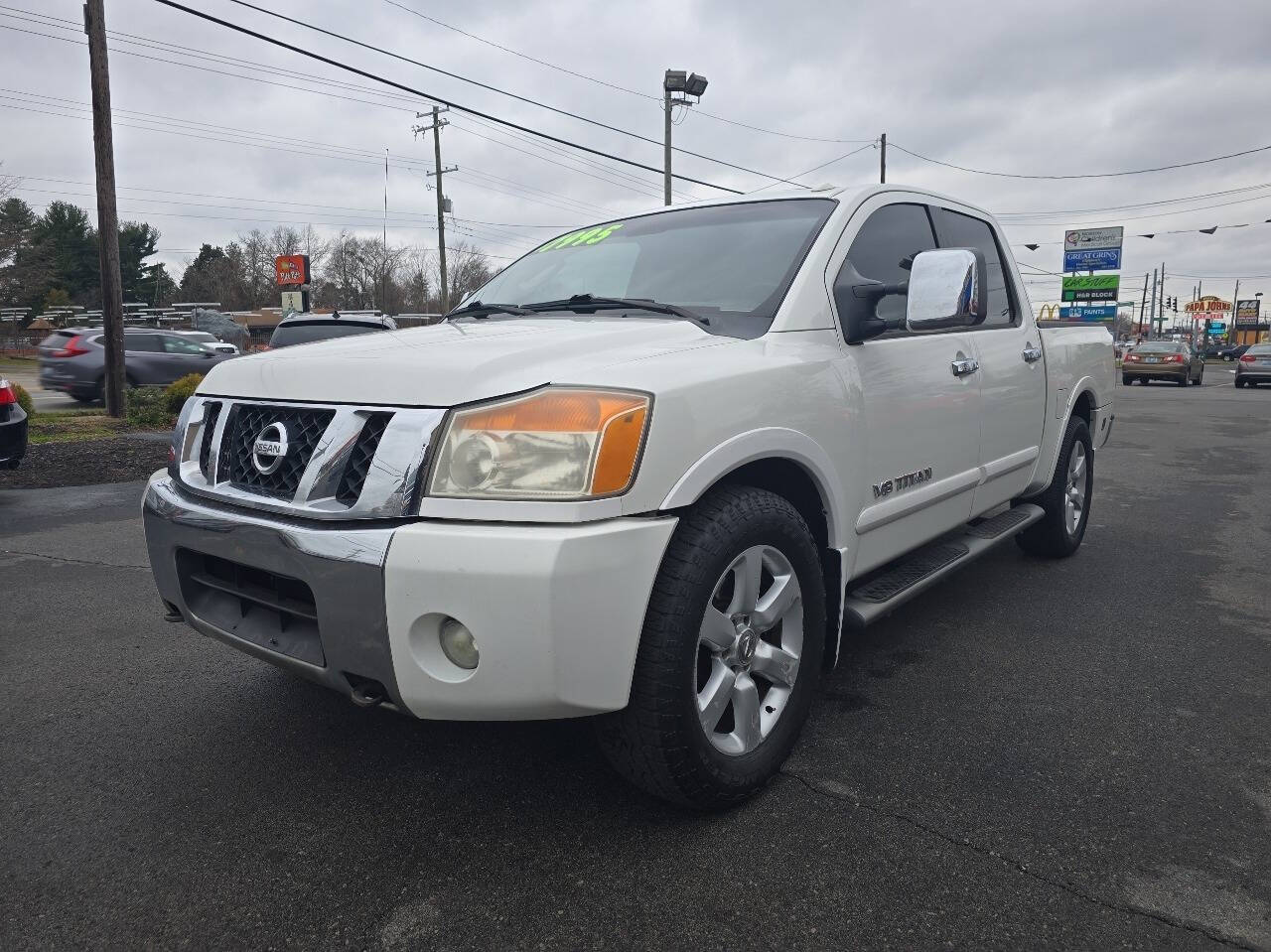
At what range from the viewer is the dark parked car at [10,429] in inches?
261

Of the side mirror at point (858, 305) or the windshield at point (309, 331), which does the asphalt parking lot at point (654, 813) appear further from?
the windshield at point (309, 331)

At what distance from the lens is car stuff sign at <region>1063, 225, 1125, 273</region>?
46.8 m

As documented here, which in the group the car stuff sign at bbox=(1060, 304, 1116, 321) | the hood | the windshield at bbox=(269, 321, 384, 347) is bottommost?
the hood

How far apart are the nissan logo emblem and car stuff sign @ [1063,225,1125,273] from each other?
172 ft

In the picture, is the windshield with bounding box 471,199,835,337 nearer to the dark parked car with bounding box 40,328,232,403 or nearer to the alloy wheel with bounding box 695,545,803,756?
the alloy wheel with bounding box 695,545,803,756

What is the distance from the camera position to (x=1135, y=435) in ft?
39.8

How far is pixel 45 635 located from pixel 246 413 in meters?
2.14

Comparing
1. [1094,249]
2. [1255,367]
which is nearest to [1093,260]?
[1094,249]

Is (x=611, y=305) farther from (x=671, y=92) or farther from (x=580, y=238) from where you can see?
(x=671, y=92)

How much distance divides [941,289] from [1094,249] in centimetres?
5197

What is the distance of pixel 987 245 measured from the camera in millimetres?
4336

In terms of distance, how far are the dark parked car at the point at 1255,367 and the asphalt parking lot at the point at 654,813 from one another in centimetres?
2820

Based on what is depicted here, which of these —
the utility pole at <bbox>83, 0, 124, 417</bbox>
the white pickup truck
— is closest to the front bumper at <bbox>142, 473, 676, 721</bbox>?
the white pickup truck

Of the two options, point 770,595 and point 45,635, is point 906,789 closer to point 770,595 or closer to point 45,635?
point 770,595
